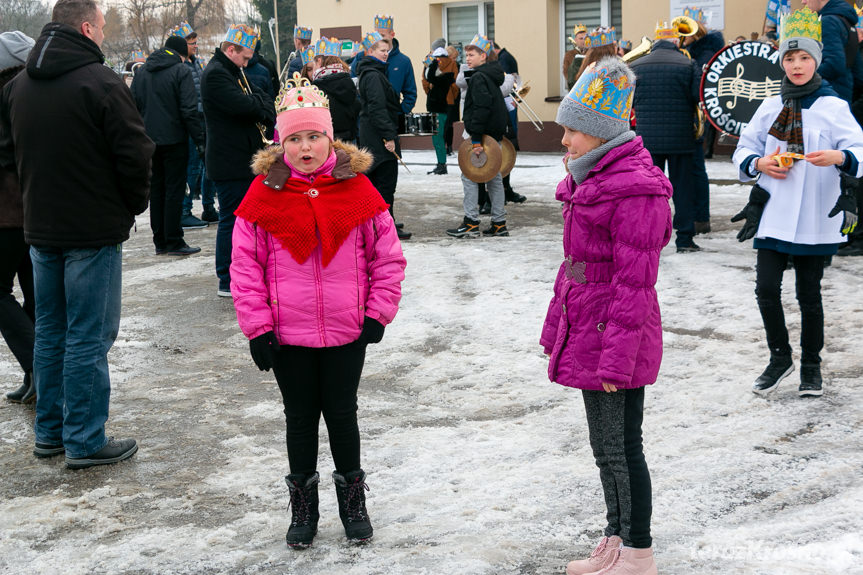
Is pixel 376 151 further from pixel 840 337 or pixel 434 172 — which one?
pixel 434 172

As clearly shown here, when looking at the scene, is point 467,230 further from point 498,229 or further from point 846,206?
point 846,206

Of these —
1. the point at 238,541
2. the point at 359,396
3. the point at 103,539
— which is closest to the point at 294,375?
the point at 238,541

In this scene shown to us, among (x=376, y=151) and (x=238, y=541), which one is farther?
(x=376, y=151)

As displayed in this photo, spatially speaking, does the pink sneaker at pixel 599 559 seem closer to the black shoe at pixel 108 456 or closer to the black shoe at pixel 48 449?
the black shoe at pixel 108 456

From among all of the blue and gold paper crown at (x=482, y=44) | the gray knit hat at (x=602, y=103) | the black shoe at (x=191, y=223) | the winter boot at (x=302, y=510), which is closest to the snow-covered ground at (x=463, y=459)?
the winter boot at (x=302, y=510)

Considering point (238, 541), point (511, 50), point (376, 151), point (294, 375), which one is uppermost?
point (511, 50)

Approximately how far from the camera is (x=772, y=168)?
5.30 m

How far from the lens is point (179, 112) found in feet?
33.7

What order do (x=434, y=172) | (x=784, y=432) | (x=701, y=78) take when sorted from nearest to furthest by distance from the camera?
(x=784, y=432) < (x=701, y=78) < (x=434, y=172)

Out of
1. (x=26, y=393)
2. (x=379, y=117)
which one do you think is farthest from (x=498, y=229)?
(x=26, y=393)

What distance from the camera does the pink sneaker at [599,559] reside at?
3.49 meters

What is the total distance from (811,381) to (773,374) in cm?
20

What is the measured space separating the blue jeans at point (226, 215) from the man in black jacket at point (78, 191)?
122 inches

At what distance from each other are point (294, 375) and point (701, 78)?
6.14 meters
